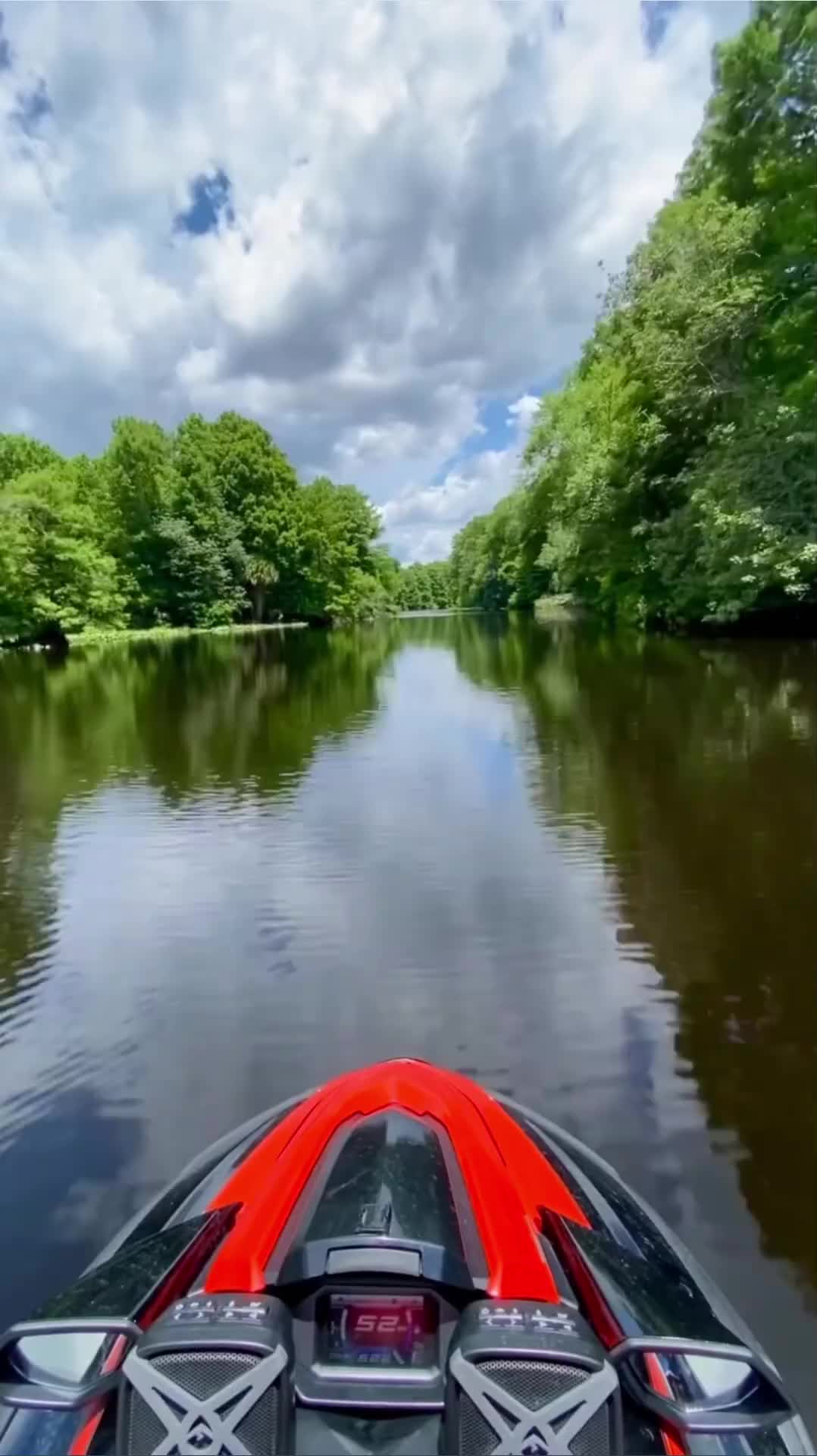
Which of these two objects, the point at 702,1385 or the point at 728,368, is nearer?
the point at 702,1385

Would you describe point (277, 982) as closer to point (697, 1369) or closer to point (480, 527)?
point (697, 1369)

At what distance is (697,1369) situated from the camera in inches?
68.2

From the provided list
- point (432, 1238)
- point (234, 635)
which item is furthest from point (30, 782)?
point (234, 635)

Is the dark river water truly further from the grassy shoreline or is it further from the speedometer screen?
the grassy shoreline

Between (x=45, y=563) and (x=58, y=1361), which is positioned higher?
(x=45, y=563)

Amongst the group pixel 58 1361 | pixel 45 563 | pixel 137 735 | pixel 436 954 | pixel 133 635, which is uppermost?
pixel 45 563

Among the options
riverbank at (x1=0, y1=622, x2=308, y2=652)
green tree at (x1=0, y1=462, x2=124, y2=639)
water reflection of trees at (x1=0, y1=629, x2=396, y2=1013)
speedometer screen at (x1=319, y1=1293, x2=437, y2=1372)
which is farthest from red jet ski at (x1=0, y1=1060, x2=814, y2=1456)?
riverbank at (x1=0, y1=622, x2=308, y2=652)

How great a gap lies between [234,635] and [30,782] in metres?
36.2

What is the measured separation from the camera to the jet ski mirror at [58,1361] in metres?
1.67

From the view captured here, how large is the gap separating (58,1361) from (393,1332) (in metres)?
0.71

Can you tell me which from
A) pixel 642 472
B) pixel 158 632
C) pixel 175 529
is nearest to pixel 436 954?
pixel 642 472

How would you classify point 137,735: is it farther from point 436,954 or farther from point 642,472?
point 642,472

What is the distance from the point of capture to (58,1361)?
177cm

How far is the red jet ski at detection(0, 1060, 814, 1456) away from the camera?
147cm
